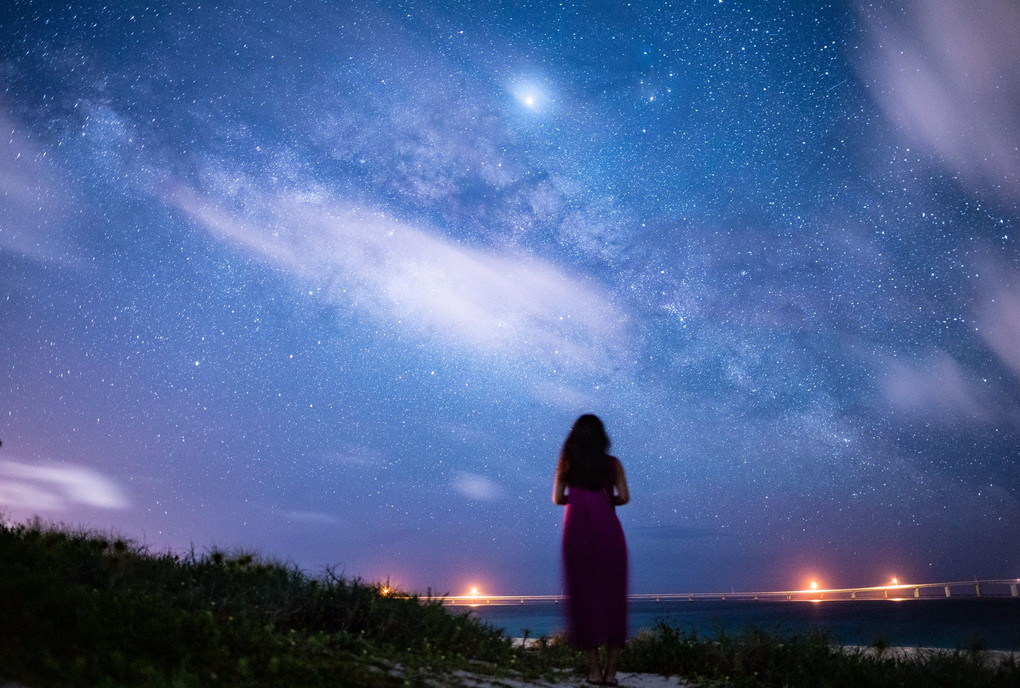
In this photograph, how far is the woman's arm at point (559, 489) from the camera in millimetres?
7875

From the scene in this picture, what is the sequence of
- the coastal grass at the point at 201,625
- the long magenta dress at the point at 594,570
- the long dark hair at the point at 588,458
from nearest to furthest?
the coastal grass at the point at 201,625
the long magenta dress at the point at 594,570
the long dark hair at the point at 588,458

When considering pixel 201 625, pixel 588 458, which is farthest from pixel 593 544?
pixel 201 625

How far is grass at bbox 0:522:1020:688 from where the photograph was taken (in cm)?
460

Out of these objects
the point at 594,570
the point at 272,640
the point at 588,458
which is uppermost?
the point at 588,458

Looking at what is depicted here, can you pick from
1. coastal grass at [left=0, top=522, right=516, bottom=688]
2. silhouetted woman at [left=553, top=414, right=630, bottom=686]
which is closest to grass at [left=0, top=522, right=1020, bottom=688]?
coastal grass at [left=0, top=522, right=516, bottom=688]

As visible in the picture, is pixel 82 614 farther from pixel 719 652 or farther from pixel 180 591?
pixel 719 652

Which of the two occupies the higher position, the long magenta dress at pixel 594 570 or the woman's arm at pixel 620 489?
the woman's arm at pixel 620 489

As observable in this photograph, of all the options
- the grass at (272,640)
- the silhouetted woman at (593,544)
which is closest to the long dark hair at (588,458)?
the silhouetted woman at (593,544)

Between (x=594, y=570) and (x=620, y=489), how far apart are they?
36.0 inches

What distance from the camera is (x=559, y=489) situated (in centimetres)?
788

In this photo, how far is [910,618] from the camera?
80.7 metres

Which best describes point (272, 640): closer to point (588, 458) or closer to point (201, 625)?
point (201, 625)

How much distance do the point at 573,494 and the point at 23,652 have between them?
16.8ft

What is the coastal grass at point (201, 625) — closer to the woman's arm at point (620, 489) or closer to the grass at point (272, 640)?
the grass at point (272, 640)
